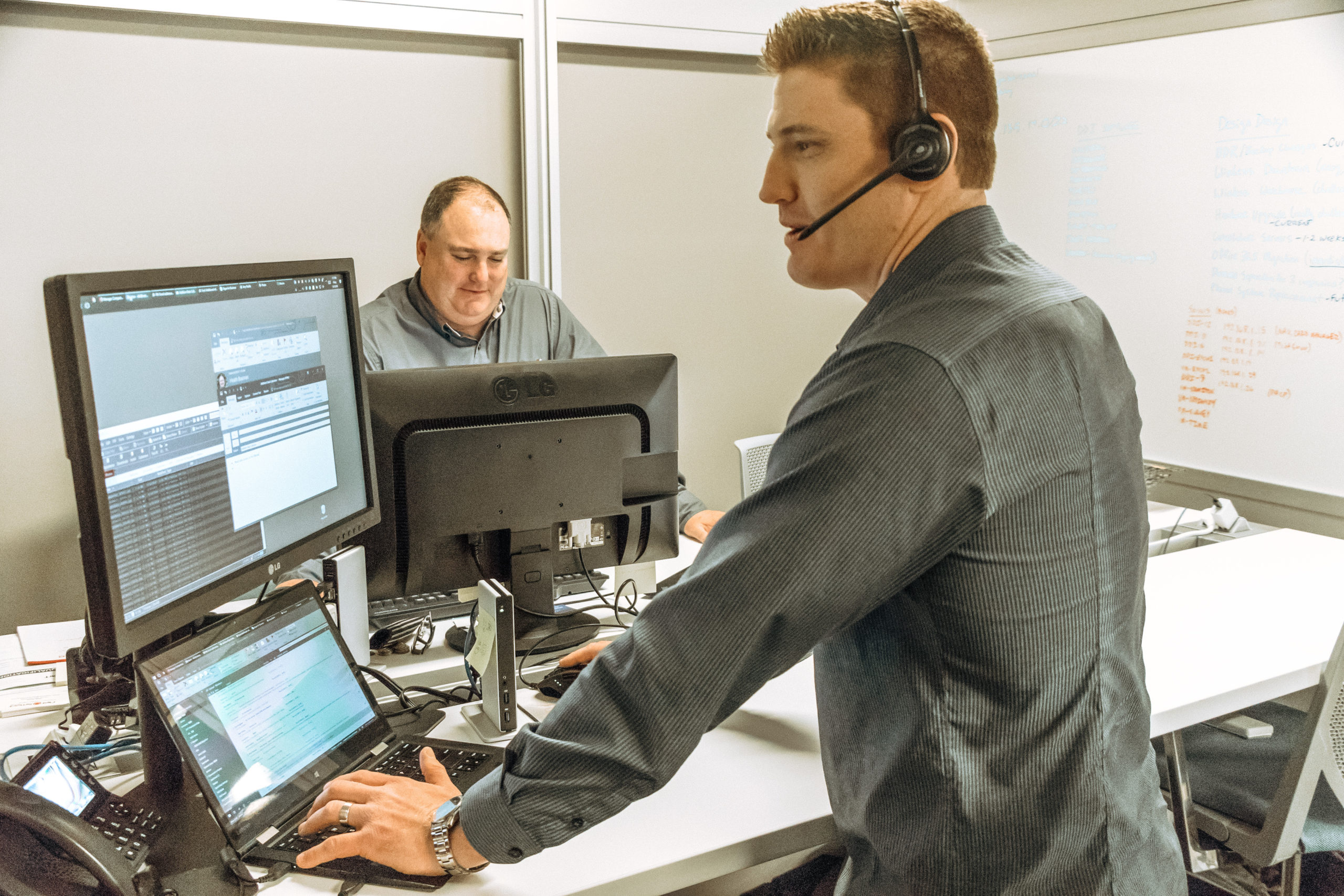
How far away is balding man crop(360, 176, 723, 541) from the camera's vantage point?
2549mm

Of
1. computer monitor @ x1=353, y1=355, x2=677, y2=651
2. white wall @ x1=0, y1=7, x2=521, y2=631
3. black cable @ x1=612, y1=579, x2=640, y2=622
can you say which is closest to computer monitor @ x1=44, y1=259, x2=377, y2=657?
computer monitor @ x1=353, y1=355, x2=677, y2=651

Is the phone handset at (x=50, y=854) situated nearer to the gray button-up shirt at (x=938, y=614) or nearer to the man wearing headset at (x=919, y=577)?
the man wearing headset at (x=919, y=577)

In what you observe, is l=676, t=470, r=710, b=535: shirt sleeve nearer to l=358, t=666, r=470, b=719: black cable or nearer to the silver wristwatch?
l=358, t=666, r=470, b=719: black cable

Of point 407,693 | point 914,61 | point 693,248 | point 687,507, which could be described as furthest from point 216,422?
point 693,248

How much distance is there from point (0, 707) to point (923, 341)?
1.41 meters

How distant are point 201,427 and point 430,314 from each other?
67.9 inches

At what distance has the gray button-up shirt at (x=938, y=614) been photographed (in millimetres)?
812

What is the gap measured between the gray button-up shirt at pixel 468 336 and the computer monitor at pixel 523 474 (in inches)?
39.9

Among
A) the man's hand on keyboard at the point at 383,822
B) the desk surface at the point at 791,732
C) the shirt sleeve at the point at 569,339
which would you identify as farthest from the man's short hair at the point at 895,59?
the shirt sleeve at the point at 569,339

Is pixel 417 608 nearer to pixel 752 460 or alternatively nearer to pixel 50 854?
pixel 50 854

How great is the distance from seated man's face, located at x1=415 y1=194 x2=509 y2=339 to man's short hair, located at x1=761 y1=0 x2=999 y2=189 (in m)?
1.67

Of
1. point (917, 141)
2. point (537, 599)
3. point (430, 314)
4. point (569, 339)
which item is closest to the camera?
point (917, 141)

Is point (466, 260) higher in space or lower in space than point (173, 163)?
lower

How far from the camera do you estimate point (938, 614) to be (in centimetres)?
86
